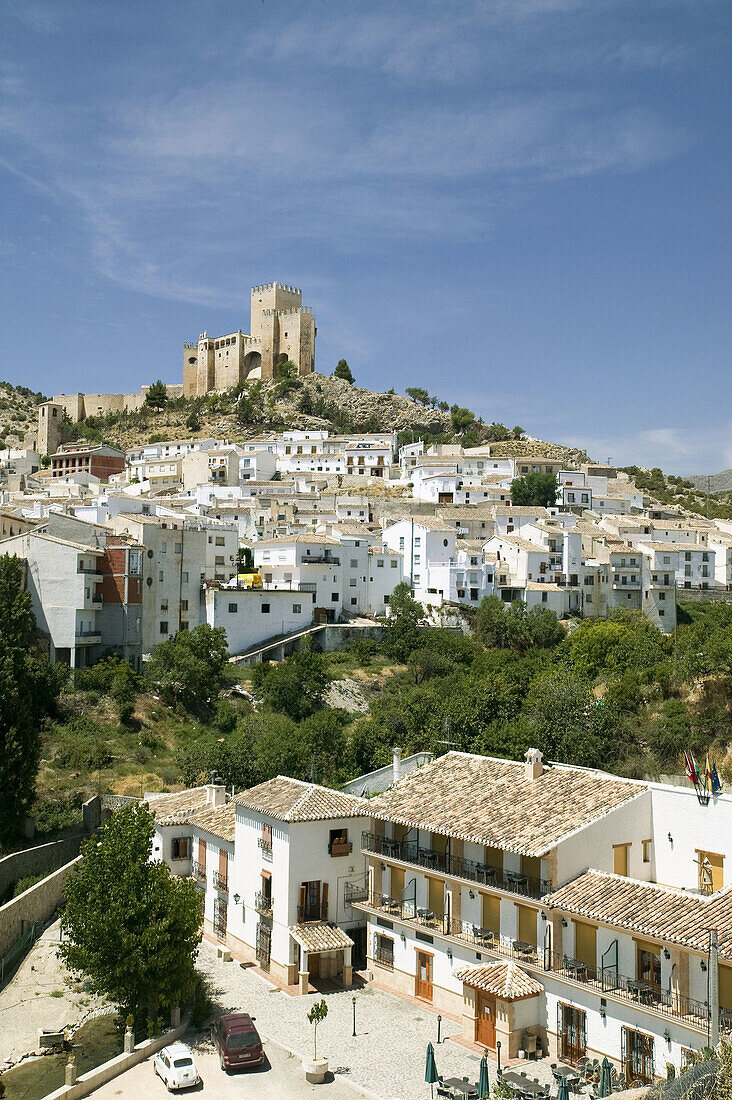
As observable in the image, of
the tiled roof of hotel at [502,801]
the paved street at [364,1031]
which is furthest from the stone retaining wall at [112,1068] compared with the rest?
the tiled roof of hotel at [502,801]

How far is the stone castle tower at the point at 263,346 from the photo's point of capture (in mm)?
113938

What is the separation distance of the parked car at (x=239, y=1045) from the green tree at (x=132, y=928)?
6.23 ft

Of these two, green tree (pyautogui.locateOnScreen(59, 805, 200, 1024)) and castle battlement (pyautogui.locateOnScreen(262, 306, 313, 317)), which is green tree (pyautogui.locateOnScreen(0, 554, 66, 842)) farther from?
castle battlement (pyautogui.locateOnScreen(262, 306, 313, 317))

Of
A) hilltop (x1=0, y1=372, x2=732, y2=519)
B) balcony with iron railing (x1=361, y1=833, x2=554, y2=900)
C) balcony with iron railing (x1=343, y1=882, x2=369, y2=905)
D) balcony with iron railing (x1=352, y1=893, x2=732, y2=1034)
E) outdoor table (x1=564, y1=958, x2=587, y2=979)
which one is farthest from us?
hilltop (x1=0, y1=372, x2=732, y2=519)

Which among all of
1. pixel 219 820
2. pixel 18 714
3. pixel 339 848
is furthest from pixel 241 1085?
pixel 18 714

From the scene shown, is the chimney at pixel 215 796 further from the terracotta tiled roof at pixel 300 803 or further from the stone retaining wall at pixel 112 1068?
the stone retaining wall at pixel 112 1068

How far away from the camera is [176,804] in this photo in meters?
30.1

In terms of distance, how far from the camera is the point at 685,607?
2411 inches

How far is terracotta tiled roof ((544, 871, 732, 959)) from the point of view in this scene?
16.5 m

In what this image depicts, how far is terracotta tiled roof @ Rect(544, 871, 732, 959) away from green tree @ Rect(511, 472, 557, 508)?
58911 millimetres

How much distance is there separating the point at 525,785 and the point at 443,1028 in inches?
226

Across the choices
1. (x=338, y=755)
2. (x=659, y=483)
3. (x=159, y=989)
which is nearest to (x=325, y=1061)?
(x=159, y=989)

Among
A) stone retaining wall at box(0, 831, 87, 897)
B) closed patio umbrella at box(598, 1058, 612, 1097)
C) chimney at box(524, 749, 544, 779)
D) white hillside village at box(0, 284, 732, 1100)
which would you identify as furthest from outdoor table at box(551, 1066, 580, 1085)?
stone retaining wall at box(0, 831, 87, 897)

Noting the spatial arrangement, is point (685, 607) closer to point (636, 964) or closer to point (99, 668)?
point (99, 668)
